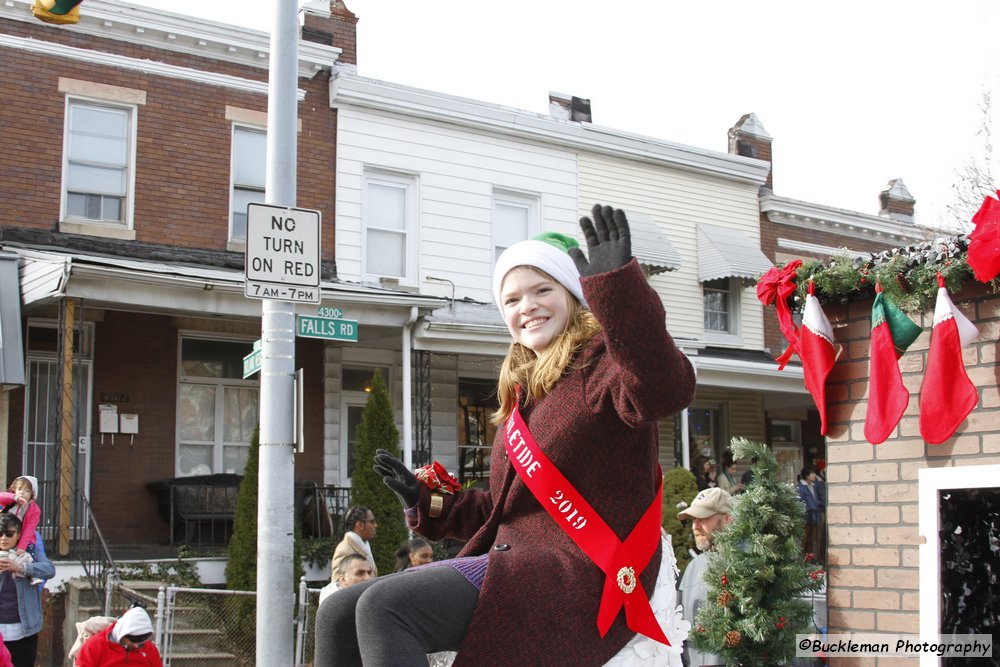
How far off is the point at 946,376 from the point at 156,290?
9633mm

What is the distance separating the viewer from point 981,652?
4.29m

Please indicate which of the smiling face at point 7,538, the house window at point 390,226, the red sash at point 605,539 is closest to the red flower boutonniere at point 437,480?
the red sash at point 605,539

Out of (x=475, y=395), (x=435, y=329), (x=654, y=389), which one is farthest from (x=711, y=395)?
(x=654, y=389)

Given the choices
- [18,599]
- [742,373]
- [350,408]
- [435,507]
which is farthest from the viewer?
[742,373]

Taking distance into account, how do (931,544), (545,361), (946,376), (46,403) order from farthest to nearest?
(46,403), (931,544), (946,376), (545,361)

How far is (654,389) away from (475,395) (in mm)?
14777

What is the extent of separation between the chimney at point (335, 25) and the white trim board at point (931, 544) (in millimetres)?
13109

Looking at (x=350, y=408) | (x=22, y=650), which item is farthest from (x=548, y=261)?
(x=350, y=408)

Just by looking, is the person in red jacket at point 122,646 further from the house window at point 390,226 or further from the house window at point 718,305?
the house window at point 718,305

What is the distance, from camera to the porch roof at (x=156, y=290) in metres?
11.4

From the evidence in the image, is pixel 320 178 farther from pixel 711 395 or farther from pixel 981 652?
pixel 981 652

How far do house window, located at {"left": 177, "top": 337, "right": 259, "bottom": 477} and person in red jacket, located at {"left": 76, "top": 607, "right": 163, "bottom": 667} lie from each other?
304 inches

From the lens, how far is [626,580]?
2389 mm

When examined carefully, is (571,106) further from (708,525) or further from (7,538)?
(7,538)
